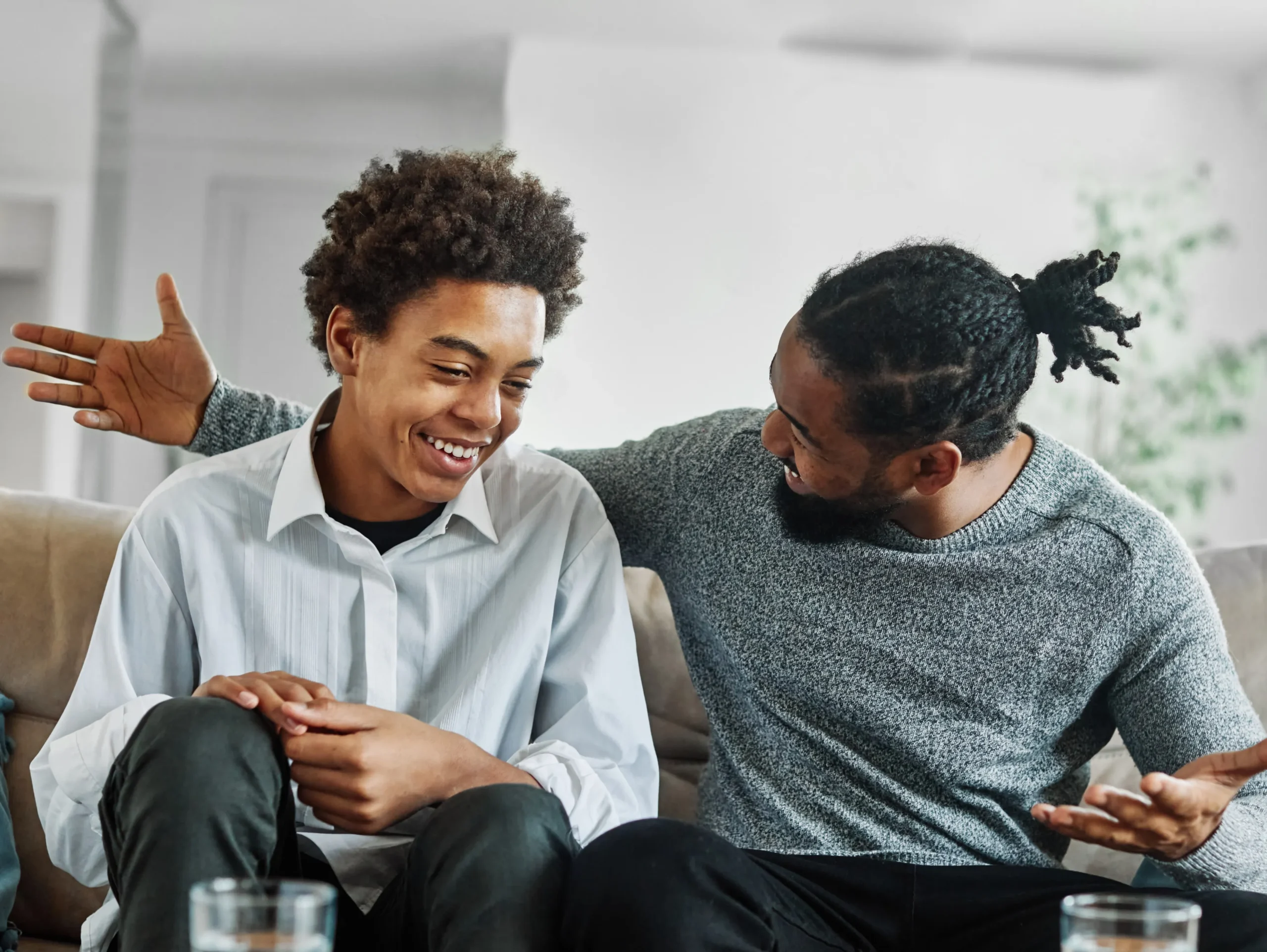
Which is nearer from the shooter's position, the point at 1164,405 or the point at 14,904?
the point at 14,904

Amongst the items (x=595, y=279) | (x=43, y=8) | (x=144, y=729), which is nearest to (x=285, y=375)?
(x=595, y=279)

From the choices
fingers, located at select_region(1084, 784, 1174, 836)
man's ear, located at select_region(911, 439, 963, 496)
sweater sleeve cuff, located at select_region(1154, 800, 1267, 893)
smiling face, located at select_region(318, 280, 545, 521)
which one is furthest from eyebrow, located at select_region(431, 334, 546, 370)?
sweater sleeve cuff, located at select_region(1154, 800, 1267, 893)

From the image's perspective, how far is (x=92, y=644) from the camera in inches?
50.8

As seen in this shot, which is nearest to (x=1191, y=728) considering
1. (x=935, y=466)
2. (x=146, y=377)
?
(x=935, y=466)

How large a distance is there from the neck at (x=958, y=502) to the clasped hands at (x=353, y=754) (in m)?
0.51

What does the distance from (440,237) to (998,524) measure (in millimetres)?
649

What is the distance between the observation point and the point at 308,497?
1.35 m

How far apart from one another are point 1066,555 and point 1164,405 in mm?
3138

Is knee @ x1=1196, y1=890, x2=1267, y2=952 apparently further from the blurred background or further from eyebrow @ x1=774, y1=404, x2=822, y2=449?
the blurred background

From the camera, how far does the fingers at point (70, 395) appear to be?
4.89 ft

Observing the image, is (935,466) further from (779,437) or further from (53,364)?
(53,364)

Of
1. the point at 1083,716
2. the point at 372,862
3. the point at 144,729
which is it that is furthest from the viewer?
the point at 1083,716

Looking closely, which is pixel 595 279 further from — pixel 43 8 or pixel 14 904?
pixel 14 904

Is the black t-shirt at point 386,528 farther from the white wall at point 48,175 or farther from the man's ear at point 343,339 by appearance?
the white wall at point 48,175
